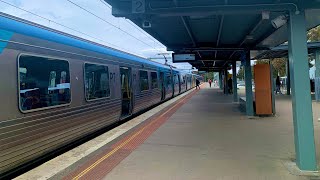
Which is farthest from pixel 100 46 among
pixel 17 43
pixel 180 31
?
pixel 17 43

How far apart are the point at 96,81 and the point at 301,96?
17.8 feet

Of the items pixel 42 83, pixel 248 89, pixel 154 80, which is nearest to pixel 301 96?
pixel 42 83

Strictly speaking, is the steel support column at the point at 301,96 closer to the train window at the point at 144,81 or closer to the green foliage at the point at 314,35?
the train window at the point at 144,81

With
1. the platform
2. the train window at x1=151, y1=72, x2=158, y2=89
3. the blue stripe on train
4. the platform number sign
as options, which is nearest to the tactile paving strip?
the platform

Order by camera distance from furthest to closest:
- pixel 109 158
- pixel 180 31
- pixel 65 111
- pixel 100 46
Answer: pixel 180 31, pixel 100 46, pixel 65 111, pixel 109 158

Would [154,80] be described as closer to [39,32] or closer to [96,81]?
[96,81]

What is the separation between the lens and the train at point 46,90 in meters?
5.47

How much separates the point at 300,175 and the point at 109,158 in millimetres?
3437

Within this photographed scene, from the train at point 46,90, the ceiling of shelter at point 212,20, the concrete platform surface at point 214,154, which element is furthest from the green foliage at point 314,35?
the train at point 46,90

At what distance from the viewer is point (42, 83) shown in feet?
21.4

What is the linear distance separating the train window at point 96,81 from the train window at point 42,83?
1.14m

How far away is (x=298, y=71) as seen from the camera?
5875 mm

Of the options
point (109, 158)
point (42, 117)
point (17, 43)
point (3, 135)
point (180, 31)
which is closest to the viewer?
point (3, 135)

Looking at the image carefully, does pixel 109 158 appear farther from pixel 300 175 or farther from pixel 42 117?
pixel 300 175
